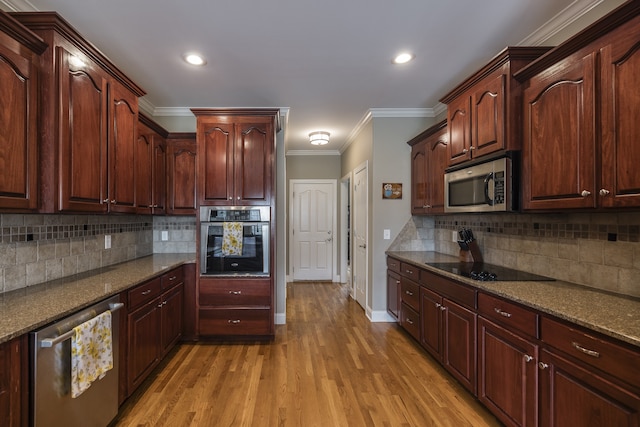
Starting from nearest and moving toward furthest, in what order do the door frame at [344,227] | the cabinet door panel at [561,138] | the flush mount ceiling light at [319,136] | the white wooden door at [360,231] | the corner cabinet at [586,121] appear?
1. the corner cabinet at [586,121]
2. the cabinet door panel at [561,138]
3. the white wooden door at [360,231]
4. the flush mount ceiling light at [319,136]
5. the door frame at [344,227]

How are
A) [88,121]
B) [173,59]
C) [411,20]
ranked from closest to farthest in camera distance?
[88,121] < [411,20] < [173,59]

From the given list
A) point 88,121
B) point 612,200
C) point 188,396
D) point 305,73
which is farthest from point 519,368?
point 88,121

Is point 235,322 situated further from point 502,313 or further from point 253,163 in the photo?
point 502,313

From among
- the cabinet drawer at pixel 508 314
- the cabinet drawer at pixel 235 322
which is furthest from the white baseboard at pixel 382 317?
the cabinet drawer at pixel 508 314

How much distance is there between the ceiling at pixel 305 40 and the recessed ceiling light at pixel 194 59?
0.05m

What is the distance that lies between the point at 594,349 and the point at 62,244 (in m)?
3.23

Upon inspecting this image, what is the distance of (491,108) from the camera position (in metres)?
2.29

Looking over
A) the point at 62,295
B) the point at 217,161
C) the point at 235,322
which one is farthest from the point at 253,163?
the point at 62,295

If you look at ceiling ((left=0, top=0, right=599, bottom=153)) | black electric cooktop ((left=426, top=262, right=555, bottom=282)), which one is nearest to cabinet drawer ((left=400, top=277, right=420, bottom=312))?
black electric cooktop ((left=426, top=262, right=555, bottom=282))

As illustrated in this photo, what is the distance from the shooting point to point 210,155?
10.7 ft

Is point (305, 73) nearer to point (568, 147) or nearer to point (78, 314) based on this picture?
point (568, 147)

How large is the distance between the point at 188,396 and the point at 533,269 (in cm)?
277

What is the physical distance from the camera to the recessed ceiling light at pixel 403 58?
262cm

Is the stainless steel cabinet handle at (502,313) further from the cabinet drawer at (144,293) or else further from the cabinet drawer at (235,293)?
the cabinet drawer at (144,293)
